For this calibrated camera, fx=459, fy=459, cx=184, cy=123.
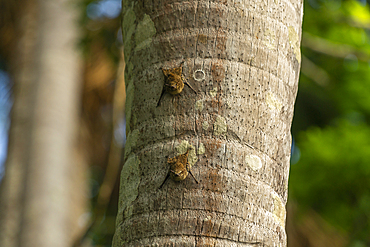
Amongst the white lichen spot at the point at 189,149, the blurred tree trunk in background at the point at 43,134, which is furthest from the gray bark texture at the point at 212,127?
the blurred tree trunk in background at the point at 43,134

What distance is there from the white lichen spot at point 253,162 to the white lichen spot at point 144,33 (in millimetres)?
473

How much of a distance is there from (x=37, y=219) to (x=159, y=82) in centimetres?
452

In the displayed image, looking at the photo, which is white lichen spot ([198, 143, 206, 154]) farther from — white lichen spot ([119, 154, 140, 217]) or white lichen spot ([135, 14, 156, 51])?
white lichen spot ([135, 14, 156, 51])

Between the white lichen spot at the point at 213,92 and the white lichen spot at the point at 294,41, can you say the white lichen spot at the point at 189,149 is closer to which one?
the white lichen spot at the point at 213,92

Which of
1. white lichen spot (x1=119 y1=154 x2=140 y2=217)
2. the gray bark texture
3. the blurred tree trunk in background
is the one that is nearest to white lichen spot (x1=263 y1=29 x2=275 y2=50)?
the gray bark texture

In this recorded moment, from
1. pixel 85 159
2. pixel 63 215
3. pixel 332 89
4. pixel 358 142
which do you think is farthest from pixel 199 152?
pixel 85 159

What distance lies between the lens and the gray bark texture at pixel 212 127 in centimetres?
128

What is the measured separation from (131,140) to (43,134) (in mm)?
4700

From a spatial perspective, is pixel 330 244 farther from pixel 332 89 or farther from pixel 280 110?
pixel 280 110

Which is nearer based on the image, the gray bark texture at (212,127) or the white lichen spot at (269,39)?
the gray bark texture at (212,127)

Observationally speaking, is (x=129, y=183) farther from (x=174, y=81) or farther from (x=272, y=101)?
(x=272, y=101)

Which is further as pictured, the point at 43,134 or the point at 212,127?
the point at 43,134

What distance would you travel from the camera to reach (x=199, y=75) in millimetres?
1353

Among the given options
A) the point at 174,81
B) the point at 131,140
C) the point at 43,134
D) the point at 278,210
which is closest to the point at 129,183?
the point at 131,140
